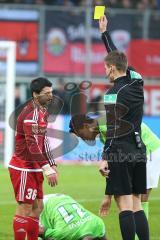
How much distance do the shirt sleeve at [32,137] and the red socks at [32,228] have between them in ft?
2.11

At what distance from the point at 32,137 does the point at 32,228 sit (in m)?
1.06

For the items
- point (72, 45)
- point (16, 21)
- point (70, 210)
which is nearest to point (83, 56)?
point (72, 45)

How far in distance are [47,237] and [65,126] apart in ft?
37.1

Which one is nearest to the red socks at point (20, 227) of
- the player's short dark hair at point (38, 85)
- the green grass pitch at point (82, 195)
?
the green grass pitch at point (82, 195)

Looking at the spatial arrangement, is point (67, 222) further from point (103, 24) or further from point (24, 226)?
point (103, 24)

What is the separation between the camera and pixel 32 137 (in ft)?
31.4

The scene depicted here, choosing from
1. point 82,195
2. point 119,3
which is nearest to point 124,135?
point 82,195

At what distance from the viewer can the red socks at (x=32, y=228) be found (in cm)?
980

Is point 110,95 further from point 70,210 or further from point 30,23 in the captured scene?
point 30,23

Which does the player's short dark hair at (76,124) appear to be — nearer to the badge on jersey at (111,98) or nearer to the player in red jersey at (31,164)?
the player in red jersey at (31,164)

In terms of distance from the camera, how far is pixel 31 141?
959cm

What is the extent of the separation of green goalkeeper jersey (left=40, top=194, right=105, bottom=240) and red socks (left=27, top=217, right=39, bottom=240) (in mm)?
274

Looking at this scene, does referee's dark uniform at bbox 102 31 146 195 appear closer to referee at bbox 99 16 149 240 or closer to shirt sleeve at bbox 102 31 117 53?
referee at bbox 99 16 149 240

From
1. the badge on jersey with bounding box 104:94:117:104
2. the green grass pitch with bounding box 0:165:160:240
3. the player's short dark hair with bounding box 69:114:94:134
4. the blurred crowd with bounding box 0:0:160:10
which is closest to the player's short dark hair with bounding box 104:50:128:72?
the badge on jersey with bounding box 104:94:117:104
